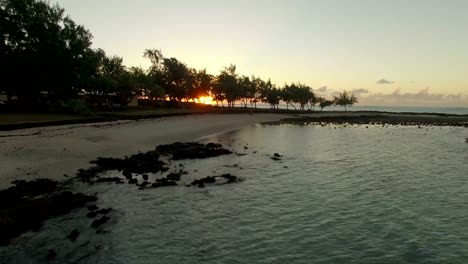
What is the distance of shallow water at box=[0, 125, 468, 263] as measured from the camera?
42.0ft

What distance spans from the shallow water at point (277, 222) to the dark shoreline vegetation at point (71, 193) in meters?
0.65

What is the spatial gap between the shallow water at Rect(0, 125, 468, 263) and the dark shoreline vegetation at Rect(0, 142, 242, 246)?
25.5 inches

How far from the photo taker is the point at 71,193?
18531 millimetres

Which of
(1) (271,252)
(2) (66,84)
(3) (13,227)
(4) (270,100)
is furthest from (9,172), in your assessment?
(4) (270,100)

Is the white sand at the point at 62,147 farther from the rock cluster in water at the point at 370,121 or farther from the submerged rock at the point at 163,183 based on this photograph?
the rock cluster in water at the point at 370,121

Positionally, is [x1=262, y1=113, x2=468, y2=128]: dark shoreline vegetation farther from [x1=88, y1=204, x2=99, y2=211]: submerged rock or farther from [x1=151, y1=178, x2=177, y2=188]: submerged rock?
[x1=88, y1=204, x2=99, y2=211]: submerged rock

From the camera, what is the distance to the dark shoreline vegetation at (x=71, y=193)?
48.2 ft

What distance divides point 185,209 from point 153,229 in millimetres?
3020

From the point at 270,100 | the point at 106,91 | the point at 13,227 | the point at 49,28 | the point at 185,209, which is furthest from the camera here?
the point at 270,100

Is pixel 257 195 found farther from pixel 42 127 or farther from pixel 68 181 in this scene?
pixel 42 127

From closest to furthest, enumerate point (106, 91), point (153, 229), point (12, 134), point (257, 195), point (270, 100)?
1. point (153, 229)
2. point (257, 195)
3. point (12, 134)
4. point (106, 91)
5. point (270, 100)

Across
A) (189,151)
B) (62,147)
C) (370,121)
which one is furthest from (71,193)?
(370,121)

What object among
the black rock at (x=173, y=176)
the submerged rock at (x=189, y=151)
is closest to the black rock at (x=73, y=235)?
the black rock at (x=173, y=176)

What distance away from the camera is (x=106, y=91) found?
264 feet
